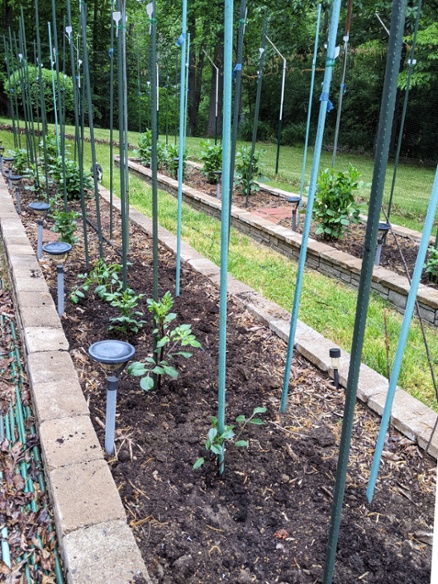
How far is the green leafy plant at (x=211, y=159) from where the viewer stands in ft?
25.0

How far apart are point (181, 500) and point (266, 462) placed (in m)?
0.38

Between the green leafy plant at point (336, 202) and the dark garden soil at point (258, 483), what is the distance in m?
2.71

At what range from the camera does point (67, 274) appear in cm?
364

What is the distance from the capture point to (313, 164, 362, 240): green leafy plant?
196 inches

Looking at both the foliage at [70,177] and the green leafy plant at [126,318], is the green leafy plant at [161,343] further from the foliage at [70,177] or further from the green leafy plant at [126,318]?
the foliage at [70,177]

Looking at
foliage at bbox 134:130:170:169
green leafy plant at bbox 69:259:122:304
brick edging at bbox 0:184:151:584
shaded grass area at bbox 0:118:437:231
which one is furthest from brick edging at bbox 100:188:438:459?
foliage at bbox 134:130:170:169

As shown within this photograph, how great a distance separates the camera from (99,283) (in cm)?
323

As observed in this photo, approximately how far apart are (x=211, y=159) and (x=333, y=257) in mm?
3890

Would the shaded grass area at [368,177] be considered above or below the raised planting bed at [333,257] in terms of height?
above

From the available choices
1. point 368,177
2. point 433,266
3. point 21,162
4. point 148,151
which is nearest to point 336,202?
point 433,266

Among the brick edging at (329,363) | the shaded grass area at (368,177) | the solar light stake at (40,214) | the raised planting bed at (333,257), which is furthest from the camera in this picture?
the shaded grass area at (368,177)

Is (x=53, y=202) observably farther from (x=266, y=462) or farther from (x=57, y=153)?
(x=266, y=462)

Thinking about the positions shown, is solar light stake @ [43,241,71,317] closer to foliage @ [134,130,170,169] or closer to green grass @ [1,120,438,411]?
green grass @ [1,120,438,411]

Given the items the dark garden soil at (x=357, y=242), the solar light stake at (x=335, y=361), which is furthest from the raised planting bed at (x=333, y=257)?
the solar light stake at (x=335, y=361)
